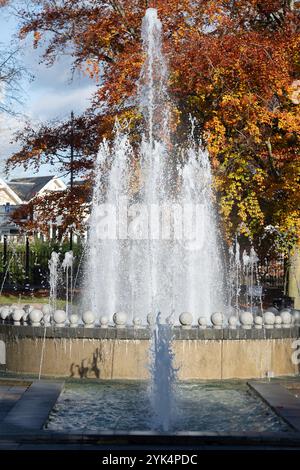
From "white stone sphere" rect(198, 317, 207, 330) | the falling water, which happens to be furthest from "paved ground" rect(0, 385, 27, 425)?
"white stone sphere" rect(198, 317, 207, 330)

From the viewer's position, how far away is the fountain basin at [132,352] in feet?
42.5

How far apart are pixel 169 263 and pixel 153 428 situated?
9929mm

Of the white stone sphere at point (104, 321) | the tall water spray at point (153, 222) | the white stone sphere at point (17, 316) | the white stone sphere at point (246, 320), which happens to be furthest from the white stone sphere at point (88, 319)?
the tall water spray at point (153, 222)

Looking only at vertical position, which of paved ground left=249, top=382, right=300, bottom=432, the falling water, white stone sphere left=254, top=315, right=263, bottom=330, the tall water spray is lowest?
paved ground left=249, top=382, right=300, bottom=432

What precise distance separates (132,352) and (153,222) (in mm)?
7879

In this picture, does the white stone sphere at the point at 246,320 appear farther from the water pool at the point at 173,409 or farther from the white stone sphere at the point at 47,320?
the white stone sphere at the point at 47,320

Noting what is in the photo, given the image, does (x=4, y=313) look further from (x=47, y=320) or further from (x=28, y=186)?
(x=28, y=186)

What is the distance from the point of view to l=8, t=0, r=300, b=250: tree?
21781mm

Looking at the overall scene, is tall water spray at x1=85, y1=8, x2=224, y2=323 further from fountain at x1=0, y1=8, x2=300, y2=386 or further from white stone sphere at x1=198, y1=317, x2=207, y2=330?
white stone sphere at x1=198, y1=317, x2=207, y2=330

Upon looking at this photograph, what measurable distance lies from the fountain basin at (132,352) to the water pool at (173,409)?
365 mm

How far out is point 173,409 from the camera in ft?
32.8

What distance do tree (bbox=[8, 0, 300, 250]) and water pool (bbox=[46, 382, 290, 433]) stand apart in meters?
10.3

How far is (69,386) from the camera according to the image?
484 inches
